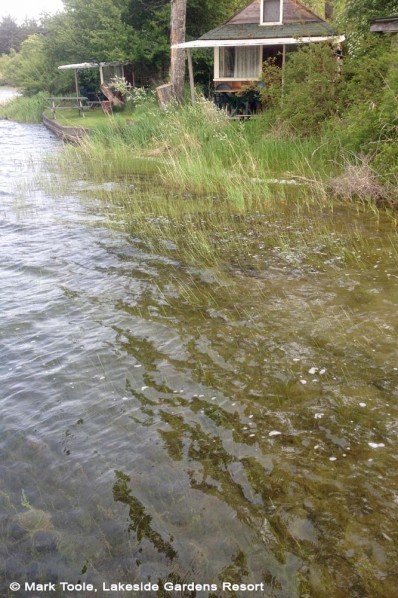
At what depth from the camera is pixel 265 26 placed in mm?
21875

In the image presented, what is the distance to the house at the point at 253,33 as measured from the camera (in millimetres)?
20562

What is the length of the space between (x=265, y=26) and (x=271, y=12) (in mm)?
728

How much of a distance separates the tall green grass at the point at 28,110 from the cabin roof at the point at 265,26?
504 inches

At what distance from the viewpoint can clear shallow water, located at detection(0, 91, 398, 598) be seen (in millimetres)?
2678

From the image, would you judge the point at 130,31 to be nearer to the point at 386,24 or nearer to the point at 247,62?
the point at 247,62

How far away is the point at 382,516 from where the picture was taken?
A: 2846 mm

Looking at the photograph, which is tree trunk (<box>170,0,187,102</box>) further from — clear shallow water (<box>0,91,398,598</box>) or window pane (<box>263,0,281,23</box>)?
clear shallow water (<box>0,91,398,598</box>)

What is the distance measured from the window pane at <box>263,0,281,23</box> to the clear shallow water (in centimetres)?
1913

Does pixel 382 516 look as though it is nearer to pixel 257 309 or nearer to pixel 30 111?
pixel 257 309

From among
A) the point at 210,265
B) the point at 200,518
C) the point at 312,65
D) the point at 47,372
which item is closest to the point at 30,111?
the point at 312,65

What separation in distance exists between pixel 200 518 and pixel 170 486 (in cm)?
30

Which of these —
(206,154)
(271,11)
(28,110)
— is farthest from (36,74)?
(206,154)

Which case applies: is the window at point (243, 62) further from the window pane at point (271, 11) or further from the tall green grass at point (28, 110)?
the tall green grass at point (28, 110)

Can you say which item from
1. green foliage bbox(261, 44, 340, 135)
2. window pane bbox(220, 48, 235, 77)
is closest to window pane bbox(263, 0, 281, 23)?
window pane bbox(220, 48, 235, 77)
